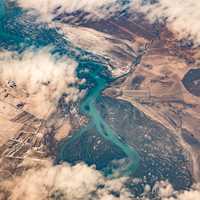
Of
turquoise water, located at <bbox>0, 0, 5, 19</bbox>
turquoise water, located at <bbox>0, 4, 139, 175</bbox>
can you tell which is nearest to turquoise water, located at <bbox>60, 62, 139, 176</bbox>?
turquoise water, located at <bbox>0, 4, 139, 175</bbox>

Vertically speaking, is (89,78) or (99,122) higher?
(89,78)

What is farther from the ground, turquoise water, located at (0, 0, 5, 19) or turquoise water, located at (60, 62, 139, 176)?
turquoise water, located at (0, 0, 5, 19)

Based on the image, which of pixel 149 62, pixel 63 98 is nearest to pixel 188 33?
pixel 149 62

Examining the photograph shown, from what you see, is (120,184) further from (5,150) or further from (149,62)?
(149,62)

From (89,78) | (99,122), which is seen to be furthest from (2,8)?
(99,122)

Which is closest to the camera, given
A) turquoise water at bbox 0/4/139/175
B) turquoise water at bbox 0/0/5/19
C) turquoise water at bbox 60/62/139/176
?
turquoise water at bbox 60/62/139/176

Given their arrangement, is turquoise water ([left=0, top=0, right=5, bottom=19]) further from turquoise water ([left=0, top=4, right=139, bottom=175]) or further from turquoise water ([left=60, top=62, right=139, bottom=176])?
turquoise water ([left=60, top=62, right=139, bottom=176])

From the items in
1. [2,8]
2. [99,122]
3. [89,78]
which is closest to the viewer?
[99,122]

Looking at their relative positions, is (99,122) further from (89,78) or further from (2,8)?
(2,8)
